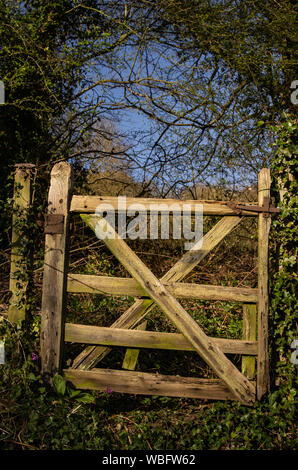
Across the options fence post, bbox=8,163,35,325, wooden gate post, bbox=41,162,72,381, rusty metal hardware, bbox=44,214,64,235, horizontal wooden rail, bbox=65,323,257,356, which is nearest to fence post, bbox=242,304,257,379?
horizontal wooden rail, bbox=65,323,257,356

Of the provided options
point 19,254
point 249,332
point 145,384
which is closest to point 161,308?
point 145,384

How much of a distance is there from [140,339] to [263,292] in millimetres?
1163

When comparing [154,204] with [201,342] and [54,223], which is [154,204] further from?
[201,342]

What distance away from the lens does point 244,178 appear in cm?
640

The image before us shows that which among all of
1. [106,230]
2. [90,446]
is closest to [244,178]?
[106,230]

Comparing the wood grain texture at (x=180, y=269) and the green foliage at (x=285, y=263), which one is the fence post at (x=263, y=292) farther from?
the wood grain texture at (x=180, y=269)

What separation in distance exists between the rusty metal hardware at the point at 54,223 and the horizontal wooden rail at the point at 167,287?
1.42ft

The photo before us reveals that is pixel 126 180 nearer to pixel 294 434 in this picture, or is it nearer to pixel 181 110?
pixel 181 110

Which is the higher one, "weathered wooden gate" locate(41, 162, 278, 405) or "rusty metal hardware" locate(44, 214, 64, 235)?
"rusty metal hardware" locate(44, 214, 64, 235)

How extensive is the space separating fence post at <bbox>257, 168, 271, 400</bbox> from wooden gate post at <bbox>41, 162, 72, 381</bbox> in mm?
1735

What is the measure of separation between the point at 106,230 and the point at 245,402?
1.94m

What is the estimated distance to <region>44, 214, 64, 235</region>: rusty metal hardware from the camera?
3385 millimetres

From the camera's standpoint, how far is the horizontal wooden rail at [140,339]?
3.30m

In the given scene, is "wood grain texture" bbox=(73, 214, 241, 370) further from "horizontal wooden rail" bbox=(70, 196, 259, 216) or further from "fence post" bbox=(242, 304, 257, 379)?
"fence post" bbox=(242, 304, 257, 379)
